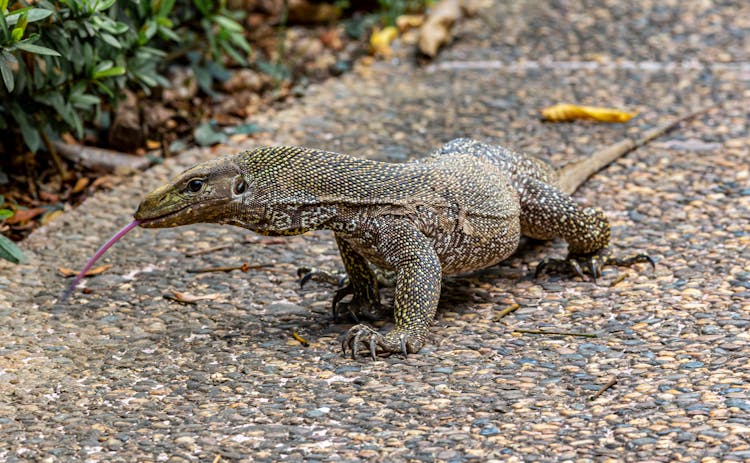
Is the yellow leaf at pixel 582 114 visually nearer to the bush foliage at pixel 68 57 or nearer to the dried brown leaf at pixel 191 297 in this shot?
the bush foliage at pixel 68 57

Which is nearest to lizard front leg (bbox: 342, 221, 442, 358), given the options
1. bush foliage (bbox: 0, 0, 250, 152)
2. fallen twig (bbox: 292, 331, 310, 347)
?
fallen twig (bbox: 292, 331, 310, 347)

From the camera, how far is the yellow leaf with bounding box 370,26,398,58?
11.6m

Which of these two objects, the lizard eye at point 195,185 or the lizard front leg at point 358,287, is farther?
the lizard front leg at point 358,287

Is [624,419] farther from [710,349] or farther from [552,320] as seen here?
[552,320]

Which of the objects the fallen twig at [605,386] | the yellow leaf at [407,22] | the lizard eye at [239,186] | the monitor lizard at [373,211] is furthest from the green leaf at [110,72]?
the yellow leaf at [407,22]

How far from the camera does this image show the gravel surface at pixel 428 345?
4871mm

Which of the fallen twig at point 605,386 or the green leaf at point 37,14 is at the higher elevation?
the green leaf at point 37,14

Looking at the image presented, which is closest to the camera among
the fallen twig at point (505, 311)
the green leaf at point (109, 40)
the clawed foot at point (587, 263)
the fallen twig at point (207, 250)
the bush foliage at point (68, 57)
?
the fallen twig at point (505, 311)

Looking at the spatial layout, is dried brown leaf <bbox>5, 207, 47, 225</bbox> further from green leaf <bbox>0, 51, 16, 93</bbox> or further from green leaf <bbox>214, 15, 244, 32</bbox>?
green leaf <bbox>214, 15, 244, 32</bbox>

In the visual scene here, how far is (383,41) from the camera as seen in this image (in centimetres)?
1173

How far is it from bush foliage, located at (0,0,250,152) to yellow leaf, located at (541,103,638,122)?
10.5 feet

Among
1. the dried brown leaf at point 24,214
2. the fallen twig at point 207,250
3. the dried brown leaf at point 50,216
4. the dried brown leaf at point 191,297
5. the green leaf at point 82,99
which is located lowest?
the dried brown leaf at point 50,216

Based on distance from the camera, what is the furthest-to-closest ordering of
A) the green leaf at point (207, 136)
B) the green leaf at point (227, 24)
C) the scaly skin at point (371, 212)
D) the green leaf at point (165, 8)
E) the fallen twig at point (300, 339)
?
the green leaf at point (207, 136) → the green leaf at point (227, 24) → the green leaf at point (165, 8) → the fallen twig at point (300, 339) → the scaly skin at point (371, 212)

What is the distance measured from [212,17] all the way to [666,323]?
5.60 metres
